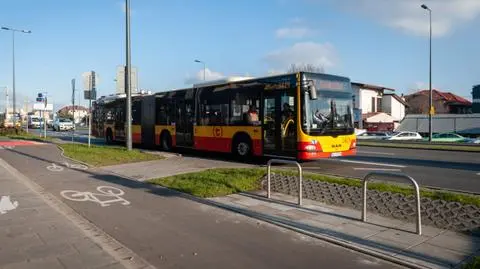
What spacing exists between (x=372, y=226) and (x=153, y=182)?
607cm

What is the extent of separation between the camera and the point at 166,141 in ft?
70.4

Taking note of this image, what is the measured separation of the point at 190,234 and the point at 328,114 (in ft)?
28.8

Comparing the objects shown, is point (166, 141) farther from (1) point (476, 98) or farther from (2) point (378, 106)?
(1) point (476, 98)

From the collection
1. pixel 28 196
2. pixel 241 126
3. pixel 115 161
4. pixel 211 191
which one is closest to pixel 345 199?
pixel 211 191

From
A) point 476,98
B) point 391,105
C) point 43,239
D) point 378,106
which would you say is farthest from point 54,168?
point 476,98

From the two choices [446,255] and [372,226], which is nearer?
[446,255]

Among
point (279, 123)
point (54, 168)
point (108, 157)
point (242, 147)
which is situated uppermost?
point (279, 123)

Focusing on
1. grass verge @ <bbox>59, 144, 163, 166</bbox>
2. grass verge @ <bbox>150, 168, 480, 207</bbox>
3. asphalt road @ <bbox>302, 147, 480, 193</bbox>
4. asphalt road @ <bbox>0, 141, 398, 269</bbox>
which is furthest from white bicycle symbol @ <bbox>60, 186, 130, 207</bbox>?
asphalt road @ <bbox>302, 147, 480, 193</bbox>

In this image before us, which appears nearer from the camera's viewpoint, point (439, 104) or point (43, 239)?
point (43, 239)

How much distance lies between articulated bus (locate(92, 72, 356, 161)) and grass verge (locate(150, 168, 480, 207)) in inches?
116

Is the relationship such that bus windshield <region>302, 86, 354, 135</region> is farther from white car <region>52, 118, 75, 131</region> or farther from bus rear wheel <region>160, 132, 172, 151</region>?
white car <region>52, 118, 75, 131</region>

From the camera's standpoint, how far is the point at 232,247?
6.03 m

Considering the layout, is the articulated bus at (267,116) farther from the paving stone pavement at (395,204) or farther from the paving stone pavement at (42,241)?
the paving stone pavement at (42,241)

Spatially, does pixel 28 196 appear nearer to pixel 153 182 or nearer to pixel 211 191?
pixel 153 182
